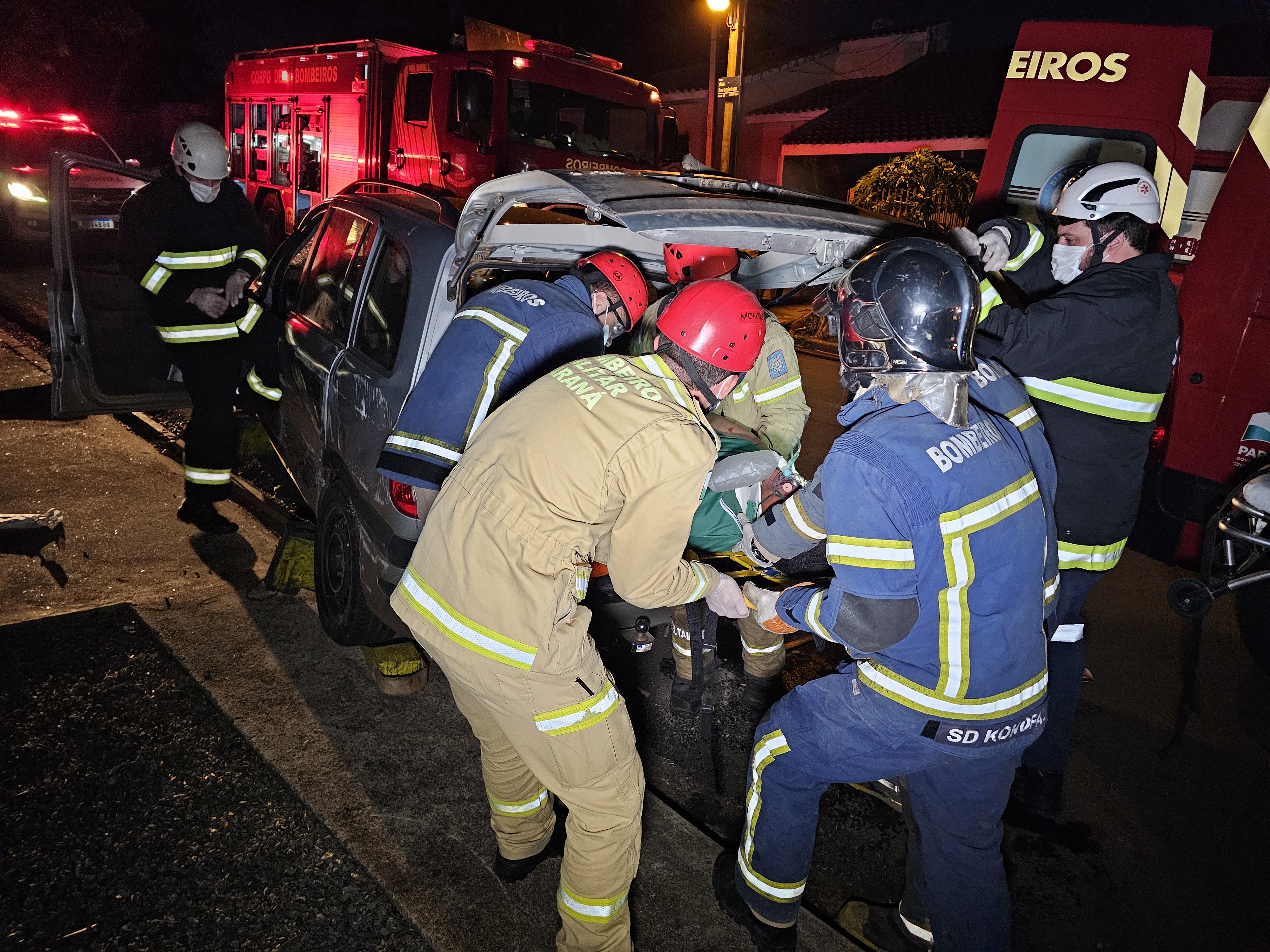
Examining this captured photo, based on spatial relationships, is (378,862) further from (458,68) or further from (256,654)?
(458,68)

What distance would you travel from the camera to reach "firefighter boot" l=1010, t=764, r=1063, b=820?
2.95 meters

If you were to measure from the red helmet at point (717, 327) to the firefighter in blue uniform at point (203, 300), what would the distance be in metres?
3.08

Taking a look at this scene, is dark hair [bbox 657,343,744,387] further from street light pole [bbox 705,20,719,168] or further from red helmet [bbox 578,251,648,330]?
street light pole [bbox 705,20,719,168]

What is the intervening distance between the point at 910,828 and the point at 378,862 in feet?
5.18

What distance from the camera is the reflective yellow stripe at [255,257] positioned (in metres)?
4.64

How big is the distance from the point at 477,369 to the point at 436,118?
7.94m

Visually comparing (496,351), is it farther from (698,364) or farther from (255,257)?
(255,257)

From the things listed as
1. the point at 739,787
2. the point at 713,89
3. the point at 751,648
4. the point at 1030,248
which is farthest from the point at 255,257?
the point at 713,89

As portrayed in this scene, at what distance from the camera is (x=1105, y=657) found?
4066 mm

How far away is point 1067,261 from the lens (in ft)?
9.71

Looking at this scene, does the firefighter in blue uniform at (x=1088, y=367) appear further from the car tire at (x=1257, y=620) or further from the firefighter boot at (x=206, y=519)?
the firefighter boot at (x=206, y=519)

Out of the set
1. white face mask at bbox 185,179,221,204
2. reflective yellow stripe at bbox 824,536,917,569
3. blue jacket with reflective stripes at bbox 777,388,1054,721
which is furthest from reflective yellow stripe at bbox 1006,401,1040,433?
white face mask at bbox 185,179,221,204

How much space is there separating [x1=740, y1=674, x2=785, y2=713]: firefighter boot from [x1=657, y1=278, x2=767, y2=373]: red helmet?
5.95 feet

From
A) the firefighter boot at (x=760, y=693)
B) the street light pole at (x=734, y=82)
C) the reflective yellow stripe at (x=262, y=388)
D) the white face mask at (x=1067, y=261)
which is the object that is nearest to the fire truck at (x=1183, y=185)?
the white face mask at (x=1067, y=261)
